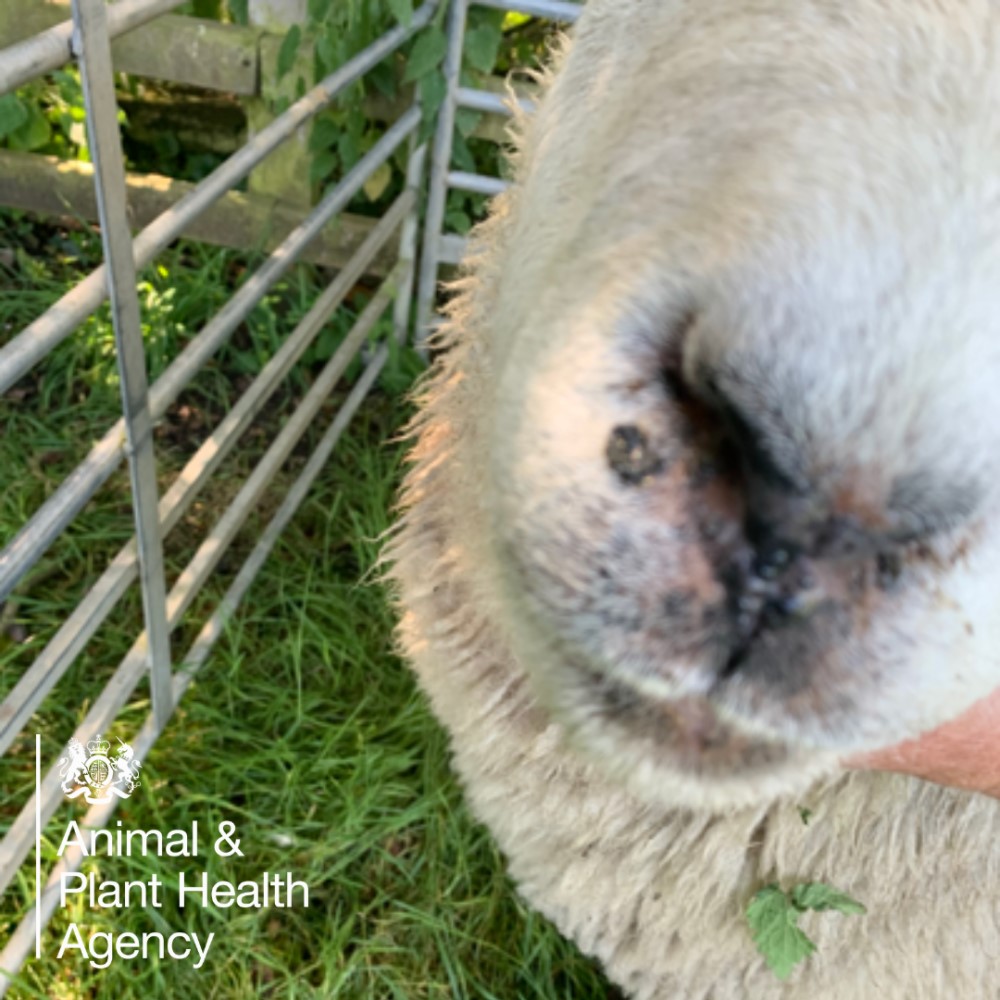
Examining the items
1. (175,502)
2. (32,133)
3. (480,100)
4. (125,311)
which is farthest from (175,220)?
(32,133)

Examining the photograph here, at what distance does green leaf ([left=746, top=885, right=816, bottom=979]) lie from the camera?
1248 mm

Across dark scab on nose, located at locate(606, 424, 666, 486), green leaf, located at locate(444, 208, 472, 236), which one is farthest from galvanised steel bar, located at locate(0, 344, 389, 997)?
dark scab on nose, located at locate(606, 424, 666, 486)

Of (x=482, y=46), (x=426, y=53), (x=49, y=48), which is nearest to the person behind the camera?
(x=49, y=48)

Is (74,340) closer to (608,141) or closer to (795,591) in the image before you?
(608,141)

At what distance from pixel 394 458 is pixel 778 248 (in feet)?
7.10

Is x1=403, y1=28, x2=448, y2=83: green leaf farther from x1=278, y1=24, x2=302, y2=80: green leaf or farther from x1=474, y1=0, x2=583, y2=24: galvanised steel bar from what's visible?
x1=278, y1=24, x2=302, y2=80: green leaf

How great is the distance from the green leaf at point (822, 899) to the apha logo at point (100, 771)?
3.77ft

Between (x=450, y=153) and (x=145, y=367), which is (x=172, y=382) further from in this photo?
(x=450, y=153)

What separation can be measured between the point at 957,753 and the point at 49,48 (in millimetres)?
1246

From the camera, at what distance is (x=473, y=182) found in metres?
2.75

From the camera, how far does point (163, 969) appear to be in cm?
183

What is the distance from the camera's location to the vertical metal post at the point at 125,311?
1.23 meters

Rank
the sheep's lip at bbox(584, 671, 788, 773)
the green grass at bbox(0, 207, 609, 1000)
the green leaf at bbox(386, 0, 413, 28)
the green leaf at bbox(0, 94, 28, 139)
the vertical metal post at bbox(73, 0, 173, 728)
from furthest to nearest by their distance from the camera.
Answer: the green leaf at bbox(0, 94, 28, 139)
the green leaf at bbox(386, 0, 413, 28)
the green grass at bbox(0, 207, 609, 1000)
the vertical metal post at bbox(73, 0, 173, 728)
the sheep's lip at bbox(584, 671, 788, 773)

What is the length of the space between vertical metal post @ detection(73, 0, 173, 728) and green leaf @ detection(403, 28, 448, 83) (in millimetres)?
1073
